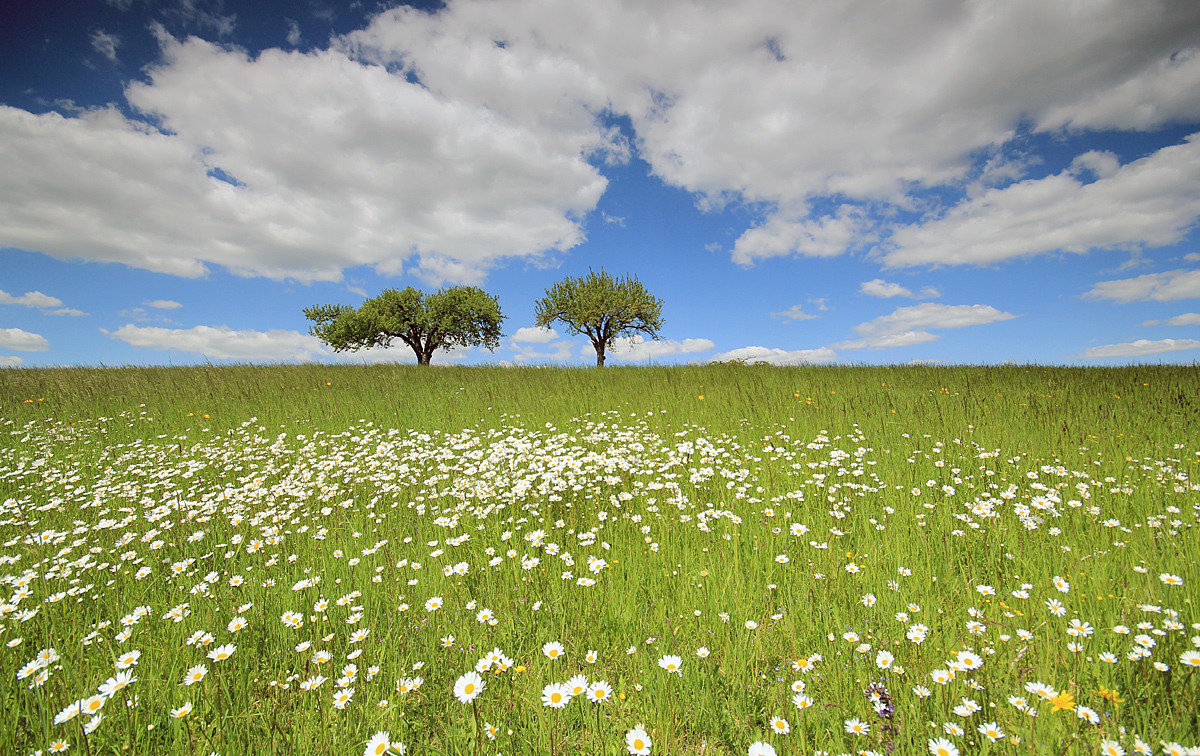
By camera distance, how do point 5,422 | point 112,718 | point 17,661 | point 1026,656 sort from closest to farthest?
point 112,718
point 1026,656
point 17,661
point 5,422

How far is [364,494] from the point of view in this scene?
5801 millimetres

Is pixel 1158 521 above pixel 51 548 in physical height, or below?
above

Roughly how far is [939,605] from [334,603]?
13.6 ft

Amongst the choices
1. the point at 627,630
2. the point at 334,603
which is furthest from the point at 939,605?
the point at 334,603

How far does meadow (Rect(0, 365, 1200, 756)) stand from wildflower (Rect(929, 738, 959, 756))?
0.01m

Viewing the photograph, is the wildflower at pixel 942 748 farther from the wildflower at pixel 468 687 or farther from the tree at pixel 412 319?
the tree at pixel 412 319

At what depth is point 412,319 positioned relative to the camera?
4259 cm

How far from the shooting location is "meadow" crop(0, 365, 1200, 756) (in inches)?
85.5

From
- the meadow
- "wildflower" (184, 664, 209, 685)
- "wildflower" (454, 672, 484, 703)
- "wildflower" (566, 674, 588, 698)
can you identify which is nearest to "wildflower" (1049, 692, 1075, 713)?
the meadow

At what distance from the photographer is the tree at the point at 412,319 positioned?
40656 mm

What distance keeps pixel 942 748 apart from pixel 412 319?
148 ft

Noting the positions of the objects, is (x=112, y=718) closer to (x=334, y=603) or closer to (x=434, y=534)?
(x=334, y=603)

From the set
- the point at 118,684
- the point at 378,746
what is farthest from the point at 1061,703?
the point at 118,684

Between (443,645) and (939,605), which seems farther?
(939,605)
